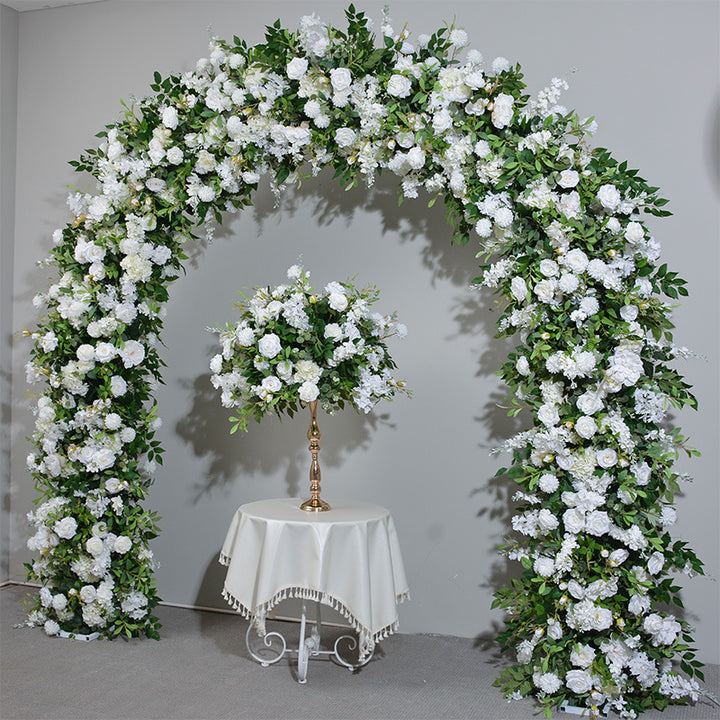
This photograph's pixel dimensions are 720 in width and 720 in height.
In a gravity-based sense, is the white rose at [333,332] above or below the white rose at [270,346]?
above

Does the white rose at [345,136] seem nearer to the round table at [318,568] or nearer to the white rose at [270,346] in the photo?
the white rose at [270,346]

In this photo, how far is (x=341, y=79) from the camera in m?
3.46

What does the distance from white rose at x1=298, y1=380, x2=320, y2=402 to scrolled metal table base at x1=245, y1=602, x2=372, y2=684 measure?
0.90 metres

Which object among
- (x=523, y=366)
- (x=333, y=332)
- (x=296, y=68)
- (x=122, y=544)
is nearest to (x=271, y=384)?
(x=333, y=332)

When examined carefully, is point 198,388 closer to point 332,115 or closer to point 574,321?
point 332,115

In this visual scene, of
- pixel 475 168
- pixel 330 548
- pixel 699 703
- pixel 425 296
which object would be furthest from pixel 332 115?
pixel 699 703

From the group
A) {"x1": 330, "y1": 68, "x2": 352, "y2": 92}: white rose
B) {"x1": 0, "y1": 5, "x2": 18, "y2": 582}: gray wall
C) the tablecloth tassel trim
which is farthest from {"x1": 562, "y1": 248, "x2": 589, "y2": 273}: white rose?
{"x1": 0, "y1": 5, "x2": 18, "y2": 582}: gray wall

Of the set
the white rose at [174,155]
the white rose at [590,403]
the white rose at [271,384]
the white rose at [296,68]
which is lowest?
the white rose at [590,403]

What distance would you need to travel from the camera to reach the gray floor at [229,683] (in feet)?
10.7

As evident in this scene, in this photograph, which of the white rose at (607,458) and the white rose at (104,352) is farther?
the white rose at (104,352)

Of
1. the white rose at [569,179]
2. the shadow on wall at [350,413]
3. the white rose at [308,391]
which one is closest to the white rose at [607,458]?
the shadow on wall at [350,413]

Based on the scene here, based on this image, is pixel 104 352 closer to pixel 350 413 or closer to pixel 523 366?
pixel 350 413

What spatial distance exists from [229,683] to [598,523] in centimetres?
165

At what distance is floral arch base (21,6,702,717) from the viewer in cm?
324
